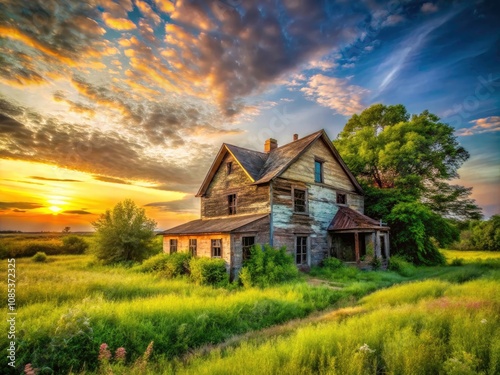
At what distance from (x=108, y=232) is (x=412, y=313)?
22695 millimetres

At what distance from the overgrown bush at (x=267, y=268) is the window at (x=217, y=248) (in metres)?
1.90

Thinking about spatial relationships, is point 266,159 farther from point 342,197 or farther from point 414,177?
point 414,177

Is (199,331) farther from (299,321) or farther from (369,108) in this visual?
(369,108)

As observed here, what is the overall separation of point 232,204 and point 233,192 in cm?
97

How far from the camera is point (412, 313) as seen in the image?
7129 mm

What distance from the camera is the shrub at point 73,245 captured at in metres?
34.5

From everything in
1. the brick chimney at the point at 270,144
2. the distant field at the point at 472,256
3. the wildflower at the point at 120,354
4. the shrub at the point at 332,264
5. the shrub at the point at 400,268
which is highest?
the brick chimney at the point at 270,144

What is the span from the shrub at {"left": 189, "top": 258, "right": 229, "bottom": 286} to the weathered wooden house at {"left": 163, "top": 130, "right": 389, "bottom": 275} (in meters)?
0.51

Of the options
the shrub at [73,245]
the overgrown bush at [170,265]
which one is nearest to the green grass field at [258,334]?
the overgrown bush at [170,265]

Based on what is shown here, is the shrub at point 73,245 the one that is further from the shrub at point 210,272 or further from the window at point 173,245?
the shrub at point 210,272

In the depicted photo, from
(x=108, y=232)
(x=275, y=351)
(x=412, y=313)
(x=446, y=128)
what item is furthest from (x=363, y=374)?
(x=446, y=128)

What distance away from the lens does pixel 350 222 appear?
19875mm

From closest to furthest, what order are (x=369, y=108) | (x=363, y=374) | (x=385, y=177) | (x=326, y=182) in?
(x=363, y=374)
(x=326, y=182)
(x=385, y=177)
(x=369, y=108)

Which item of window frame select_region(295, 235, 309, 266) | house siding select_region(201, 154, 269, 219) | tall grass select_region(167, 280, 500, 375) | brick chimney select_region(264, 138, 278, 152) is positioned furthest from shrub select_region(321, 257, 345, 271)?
tall grass select_region(167, 280, 500, 375)
